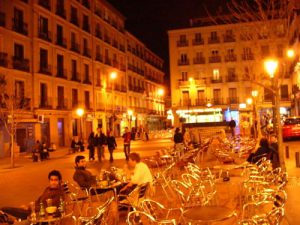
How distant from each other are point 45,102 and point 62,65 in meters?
5.58

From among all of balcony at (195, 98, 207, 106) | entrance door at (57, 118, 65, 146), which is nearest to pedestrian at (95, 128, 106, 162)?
entrance door at (57, 118, 65, 146)

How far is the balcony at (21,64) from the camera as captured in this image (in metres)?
32.5

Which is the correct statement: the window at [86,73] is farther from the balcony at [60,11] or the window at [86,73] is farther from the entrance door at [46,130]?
the entrance door at [46,130]

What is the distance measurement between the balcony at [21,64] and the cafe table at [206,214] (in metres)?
29.6

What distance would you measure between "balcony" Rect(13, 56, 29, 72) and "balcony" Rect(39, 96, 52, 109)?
3.31 m

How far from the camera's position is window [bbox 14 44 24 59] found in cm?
3315

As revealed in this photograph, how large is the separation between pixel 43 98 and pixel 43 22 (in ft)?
23.4

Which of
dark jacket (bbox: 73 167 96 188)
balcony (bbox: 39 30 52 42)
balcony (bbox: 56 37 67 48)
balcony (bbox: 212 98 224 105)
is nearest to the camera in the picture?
dark jacket (bbox: 73 167 96 188)

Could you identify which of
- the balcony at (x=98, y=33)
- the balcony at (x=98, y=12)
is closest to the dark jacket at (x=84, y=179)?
the balcony at (x=98, y=33)

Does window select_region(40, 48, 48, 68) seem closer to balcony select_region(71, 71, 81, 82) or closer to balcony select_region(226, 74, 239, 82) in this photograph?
balcony select_region(71, 71, 81, 82)

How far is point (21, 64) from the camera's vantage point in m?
33.3

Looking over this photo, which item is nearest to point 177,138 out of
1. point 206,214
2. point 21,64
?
point 206,214

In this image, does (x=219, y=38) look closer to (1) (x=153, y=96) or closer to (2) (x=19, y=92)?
(1) (x=153, y=96)

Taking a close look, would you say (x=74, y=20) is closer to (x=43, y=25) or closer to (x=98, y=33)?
(x=43, y=25)
